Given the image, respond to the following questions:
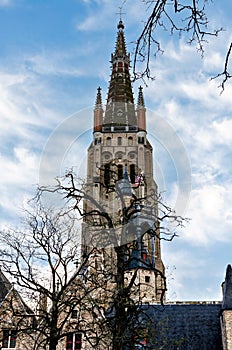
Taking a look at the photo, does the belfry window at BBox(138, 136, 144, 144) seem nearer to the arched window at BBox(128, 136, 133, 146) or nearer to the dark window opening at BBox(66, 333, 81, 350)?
the arched window at BBox(128, 136, 133, 146)

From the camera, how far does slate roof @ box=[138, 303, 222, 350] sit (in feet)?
107

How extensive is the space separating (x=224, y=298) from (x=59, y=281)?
48.0ft

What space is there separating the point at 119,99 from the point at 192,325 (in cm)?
5743

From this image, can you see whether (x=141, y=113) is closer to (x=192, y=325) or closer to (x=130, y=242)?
(x=192, y=325)

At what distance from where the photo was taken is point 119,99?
8594 cm

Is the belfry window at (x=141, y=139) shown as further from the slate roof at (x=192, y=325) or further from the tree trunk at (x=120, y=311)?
the tree trunk at (x=120, y=311)

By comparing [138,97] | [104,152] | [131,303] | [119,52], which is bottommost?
[131,303]

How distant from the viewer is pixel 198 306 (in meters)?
36.3

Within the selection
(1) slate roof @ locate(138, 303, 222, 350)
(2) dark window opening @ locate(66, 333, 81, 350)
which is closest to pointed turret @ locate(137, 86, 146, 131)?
(1) slate roof @ locate(138, 303, 222, 350)

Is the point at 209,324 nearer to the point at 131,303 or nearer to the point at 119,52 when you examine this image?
the point at 131,303

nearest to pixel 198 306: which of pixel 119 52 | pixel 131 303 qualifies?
pixel 131 303

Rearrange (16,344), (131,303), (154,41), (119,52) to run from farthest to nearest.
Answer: (119,52) → (16,344) → (131,303) → (154,41)

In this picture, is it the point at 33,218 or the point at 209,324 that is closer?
the point at 33,218

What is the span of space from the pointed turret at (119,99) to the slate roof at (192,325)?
51699 millimetres
